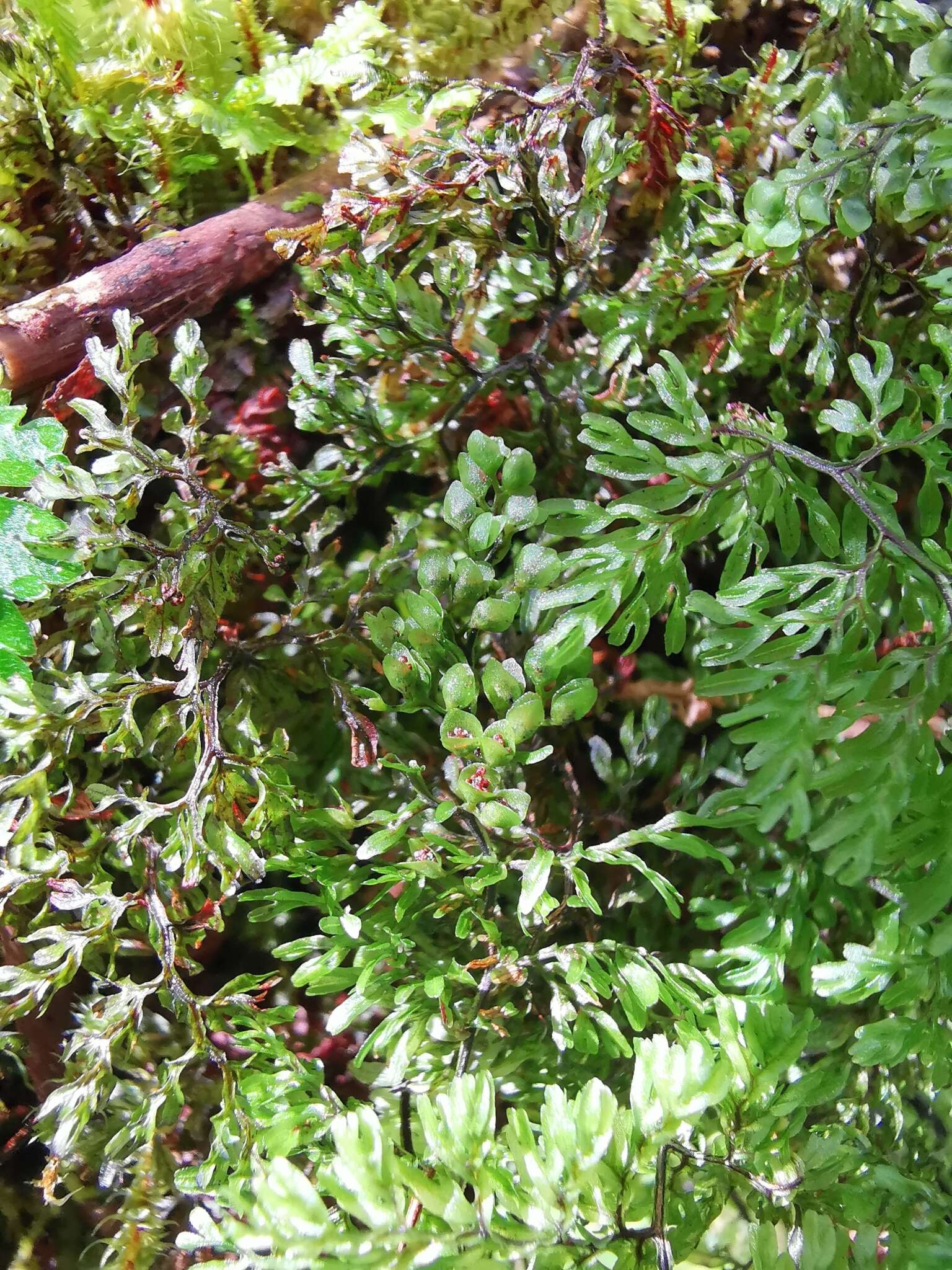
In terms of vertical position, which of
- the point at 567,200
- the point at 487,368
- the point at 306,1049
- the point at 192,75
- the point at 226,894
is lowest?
the point at 306,1049

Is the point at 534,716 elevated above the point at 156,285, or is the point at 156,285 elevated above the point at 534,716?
the point at 156,285

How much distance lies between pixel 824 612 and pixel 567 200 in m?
0.60

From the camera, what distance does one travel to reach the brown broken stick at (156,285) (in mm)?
1060

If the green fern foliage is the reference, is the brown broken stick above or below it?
above

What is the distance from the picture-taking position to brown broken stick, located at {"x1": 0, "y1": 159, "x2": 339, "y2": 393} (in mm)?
1060

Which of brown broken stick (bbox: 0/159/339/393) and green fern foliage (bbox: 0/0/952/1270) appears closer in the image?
green fern foliage (bbox: 0/0/952/1270)

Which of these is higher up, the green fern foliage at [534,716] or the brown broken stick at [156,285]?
the brown broken stick at [156,285]

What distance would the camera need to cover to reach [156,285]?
3.70 ft

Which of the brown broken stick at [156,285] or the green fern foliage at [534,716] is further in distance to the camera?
the brown broken stick at [156,285]

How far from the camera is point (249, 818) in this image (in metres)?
0.90

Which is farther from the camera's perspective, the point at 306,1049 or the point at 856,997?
the point at 306,1049

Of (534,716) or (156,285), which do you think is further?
(156,285)

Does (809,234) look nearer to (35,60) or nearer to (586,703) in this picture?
(586,703)

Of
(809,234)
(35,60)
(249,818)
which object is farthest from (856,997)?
(35,60)
